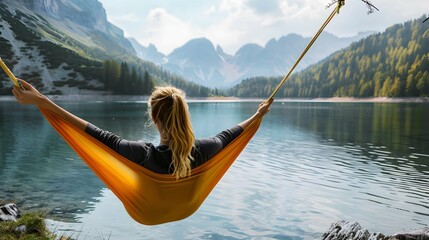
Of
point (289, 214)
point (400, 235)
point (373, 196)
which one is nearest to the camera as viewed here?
point (400, 235)

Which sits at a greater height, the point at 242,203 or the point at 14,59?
the point at 14,59

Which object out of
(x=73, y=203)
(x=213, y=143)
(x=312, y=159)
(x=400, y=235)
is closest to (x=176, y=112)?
(x=213, y=143)

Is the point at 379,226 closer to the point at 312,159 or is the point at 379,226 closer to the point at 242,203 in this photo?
the point at 242,203

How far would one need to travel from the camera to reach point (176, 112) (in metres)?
3.04

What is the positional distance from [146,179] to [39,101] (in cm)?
113

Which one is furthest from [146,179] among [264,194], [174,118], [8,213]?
[264,194]

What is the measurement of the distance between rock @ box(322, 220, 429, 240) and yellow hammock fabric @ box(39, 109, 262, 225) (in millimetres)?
5918

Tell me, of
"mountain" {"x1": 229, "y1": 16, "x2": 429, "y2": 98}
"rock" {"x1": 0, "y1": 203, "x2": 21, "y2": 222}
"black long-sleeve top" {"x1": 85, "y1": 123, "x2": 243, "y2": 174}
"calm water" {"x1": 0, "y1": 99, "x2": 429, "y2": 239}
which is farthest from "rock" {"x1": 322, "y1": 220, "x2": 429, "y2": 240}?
"mountain" {"x1": 229, "y1": 16, "x2": 429, "y2": 98}

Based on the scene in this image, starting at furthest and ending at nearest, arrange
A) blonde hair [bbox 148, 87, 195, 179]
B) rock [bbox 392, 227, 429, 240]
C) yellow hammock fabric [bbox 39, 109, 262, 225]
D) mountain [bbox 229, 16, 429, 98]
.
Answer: mountain [bbox 229, 16, 429, 98] → rock [bbox 392, 227, 429, 240] → yellow hammock fabric [bbox 39, 109, 262, 225] → blonde hair [bbox 148, 87, 195, 179]

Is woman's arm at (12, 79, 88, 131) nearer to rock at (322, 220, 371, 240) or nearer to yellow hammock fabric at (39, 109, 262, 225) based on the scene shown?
yellow hammock fabric at (39, 109, 262, 225)

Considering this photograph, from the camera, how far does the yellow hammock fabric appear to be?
11.1ft

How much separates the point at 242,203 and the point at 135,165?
10.6 metres

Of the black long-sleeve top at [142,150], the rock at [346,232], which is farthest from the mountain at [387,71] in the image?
the black long-sleeve top at [142,150]

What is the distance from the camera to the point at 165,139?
Result: 3.12 meters
